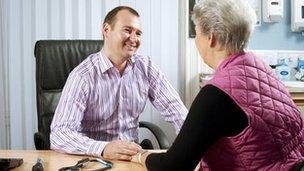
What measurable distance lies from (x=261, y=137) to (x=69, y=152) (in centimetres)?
75

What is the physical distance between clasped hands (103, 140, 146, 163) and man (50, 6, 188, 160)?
323mm

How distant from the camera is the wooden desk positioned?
4.25 feet

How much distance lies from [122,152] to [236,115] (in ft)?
1.63

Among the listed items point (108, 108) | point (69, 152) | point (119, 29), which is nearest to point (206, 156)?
point (69, 152)

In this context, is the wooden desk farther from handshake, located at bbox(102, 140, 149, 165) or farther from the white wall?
the white wall

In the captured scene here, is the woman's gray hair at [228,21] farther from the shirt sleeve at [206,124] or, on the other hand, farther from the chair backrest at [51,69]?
the chair backrest at [51,69]

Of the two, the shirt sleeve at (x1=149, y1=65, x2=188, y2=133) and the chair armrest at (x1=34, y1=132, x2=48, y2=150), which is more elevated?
the shirt sleeve at (x1=149, y1=65, x2=188, y2=133)

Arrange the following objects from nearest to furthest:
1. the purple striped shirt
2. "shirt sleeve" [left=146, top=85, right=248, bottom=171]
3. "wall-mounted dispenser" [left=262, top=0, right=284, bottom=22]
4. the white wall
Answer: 1. "shirt sleeve" [left=146, top=85, right=248, bottom=171]
2. the purple striped shirt
3. the white wall
4. "wall-mounted dispenser" [left=262, top=0, right=284, bottom=22]

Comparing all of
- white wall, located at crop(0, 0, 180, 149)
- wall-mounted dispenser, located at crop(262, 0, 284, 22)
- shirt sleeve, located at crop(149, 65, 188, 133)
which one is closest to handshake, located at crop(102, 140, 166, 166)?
shirt sleeve, located at crop(149, 65, 188, 133)

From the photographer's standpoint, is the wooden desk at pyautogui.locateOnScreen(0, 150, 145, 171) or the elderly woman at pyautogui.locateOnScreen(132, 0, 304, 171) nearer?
the elderly woman at pyautogui.locateOnScreen(132, 0, 304, 171)

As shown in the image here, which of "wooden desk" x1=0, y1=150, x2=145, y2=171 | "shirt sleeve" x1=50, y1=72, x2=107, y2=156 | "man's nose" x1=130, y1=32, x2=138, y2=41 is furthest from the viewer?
"man's nose" x1=130, y1=32, x2=138, y2=41

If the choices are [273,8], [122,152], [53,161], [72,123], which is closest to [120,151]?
[122,152]

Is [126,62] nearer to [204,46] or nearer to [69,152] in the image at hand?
[69,152]

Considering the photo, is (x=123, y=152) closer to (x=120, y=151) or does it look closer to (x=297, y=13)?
(x=120, y=151)
